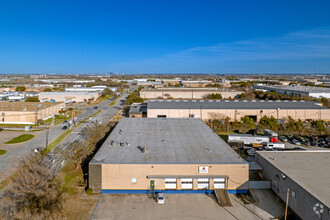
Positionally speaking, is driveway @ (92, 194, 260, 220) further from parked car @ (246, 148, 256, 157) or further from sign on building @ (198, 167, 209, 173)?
parked car @ (246, 148, 256, 157)

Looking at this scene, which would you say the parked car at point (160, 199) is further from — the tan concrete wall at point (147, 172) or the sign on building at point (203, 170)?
the sign on building at point (203, 170)

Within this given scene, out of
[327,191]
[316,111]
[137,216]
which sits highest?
[316,111]

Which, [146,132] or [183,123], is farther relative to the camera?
[183,123]

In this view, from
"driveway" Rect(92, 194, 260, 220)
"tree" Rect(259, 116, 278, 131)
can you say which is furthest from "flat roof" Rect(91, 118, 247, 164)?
"tree" Rect(259, 116, 278, 131)

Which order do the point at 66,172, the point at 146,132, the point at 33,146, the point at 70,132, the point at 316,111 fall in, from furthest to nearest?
the point at 316,111 → the point at 70,132 → the point at 33,146 → the point at 146,132 → the point at 66,172

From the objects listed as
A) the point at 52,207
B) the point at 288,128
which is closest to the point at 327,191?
the point at 52,207

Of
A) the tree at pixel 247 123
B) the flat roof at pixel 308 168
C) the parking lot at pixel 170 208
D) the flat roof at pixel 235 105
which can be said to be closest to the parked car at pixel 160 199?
the parking lot at pixel 170 208

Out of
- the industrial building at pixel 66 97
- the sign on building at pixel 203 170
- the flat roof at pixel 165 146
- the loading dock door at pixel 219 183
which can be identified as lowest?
the loading dock door at pixel 219 183

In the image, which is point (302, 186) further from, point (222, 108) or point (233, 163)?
point (222, 108)
